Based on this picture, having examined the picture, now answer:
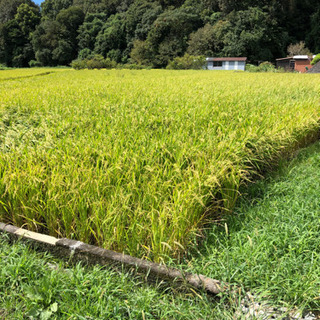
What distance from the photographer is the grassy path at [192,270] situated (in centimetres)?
136

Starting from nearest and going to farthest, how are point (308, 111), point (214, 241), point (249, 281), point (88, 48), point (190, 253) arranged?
point (249, 281) < point (190, 253) < point (214, 241) < point (308, 111) < point (88, 48)

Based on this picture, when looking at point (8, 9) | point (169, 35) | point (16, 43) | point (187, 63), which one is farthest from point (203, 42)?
point (8, 9)

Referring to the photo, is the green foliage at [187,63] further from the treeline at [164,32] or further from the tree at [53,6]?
the tree at [53,6]

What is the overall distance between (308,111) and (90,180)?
11.3ft

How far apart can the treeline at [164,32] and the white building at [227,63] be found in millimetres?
1710

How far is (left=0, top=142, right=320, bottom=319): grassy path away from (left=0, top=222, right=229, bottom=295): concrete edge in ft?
0.17

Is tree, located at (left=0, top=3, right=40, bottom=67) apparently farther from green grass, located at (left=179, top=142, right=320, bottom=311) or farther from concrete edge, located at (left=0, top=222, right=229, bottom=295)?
green grass, located at (left=179, top=142, right=320, bottom=311)

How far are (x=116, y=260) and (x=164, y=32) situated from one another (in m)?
41.4

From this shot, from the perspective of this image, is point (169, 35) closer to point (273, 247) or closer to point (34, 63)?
point (34, 63)

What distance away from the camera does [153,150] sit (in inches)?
94.0

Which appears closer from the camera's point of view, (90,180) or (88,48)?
(90,180)

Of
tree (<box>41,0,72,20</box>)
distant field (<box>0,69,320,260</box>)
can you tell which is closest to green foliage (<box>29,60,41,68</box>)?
tree (<box>41,0,72,20</box>)

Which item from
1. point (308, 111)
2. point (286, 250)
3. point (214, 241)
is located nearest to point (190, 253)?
point (214, 241)

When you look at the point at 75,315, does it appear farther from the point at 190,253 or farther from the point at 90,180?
the point at 90,180
